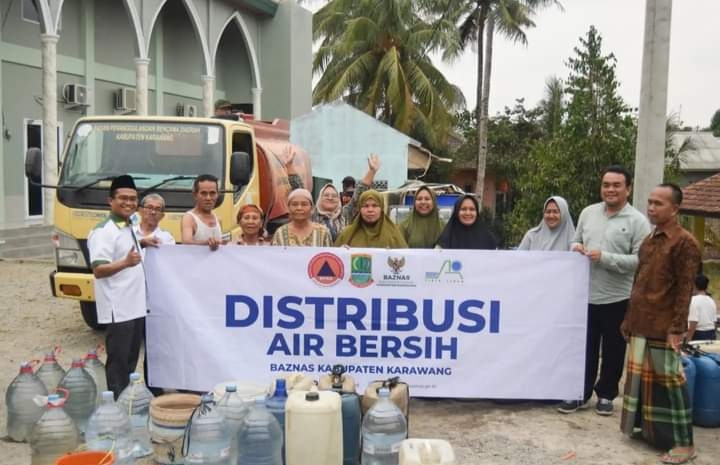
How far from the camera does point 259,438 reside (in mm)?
3945

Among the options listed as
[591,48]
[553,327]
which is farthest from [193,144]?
[591,48]

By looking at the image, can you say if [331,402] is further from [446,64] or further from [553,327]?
[446,64]

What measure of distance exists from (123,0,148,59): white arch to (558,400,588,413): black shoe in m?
15.6

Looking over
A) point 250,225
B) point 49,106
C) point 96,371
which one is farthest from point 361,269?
point 49,106

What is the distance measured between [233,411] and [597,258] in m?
2.71

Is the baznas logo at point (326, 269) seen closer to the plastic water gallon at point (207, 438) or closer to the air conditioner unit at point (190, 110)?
the plastic water gallon at point (207, 438)

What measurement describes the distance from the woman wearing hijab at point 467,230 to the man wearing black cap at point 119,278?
245 cm

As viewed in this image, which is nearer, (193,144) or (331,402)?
(331,402)

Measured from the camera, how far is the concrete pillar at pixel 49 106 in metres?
14.9

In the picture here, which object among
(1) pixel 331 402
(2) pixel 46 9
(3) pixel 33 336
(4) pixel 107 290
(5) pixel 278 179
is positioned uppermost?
(2) pixel 46 9

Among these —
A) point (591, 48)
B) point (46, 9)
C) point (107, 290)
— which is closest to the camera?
point (107, 290)

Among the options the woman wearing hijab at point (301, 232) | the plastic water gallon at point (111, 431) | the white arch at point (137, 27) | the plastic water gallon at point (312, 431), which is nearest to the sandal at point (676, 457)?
the plastic water gallon at point (312, 431)

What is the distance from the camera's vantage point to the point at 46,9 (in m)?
14.9

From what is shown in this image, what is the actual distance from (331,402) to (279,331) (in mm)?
1485
